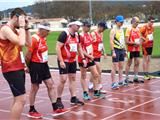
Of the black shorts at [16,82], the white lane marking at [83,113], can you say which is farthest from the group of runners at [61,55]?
the white lane marking at [83,113]

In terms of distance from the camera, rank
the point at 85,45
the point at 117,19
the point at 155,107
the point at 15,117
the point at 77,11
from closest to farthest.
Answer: the point at 15,117 → the point at 155,107 → the point at 85,45 → the point at 117,19 → the point at 77,11

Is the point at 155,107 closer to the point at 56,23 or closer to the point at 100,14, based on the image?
the point at 100,14

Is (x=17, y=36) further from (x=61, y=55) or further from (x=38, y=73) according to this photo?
(x=61, y=55)

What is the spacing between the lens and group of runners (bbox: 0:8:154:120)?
6.32 meters

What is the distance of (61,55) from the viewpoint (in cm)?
866

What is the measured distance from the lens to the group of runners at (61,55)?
20.7 ft

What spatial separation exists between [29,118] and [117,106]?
2.02m

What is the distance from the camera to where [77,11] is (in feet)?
321

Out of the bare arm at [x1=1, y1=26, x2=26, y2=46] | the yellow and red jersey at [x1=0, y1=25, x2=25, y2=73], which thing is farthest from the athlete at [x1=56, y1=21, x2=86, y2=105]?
the bare arm at [x1=1, y1=26, x2=26, y2=46]

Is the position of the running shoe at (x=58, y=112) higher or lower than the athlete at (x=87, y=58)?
lower

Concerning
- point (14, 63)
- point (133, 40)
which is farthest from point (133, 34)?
point (14, 63)

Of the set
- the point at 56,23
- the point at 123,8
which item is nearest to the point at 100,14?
the point at 123,8

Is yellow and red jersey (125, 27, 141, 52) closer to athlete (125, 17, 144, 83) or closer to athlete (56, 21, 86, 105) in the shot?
athlete (125, 17, 144, 83)

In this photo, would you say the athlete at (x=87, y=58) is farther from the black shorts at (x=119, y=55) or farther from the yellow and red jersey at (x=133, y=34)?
the yellow and red jersey at (x=133, y=34)
